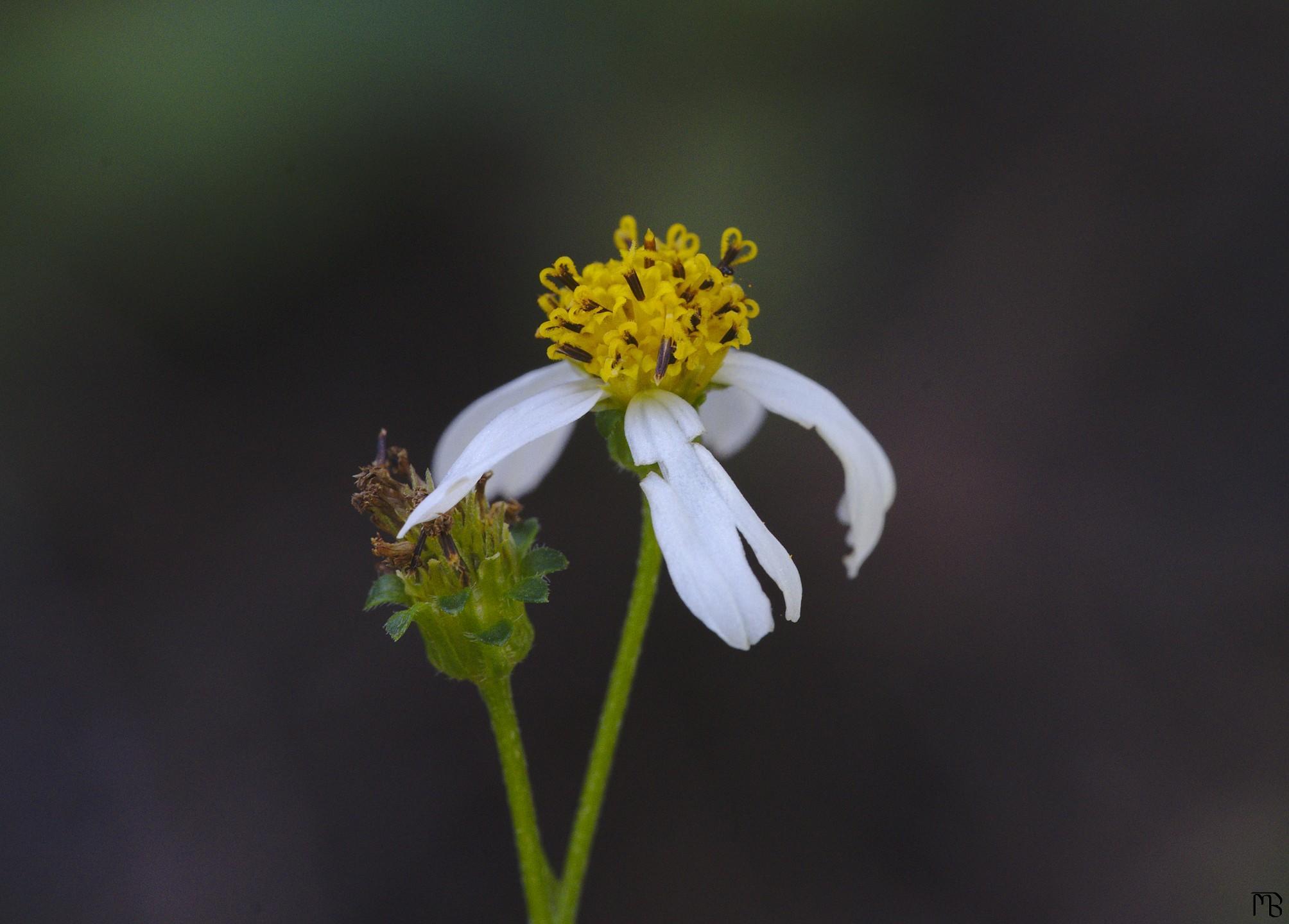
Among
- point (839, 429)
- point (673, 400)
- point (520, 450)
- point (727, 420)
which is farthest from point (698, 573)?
point (727, 420)

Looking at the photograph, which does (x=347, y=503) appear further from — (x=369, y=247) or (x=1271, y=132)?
(x=1271, y=132)

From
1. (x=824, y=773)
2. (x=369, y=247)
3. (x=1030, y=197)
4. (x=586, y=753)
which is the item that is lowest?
(x=824, y=773)

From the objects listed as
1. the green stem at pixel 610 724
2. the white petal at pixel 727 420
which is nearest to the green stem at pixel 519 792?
the green stem at pixel 610 724

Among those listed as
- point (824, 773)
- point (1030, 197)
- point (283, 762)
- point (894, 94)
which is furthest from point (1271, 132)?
point (283, 762)

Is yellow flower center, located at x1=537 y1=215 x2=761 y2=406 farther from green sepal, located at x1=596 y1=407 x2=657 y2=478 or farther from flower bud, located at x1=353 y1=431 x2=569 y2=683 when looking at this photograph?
flower bud, located at x1=353 y1=431 x2=569 y2=683

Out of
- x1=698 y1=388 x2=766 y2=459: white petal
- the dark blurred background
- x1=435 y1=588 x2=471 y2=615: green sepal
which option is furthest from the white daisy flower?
the dark blurred background

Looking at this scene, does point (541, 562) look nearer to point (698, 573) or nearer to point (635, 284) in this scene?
point (698, 573)

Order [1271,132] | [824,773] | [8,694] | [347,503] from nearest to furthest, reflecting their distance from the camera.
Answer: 1. [8,694]
2. [824,773]
3. [347,503]
4. [1271,132]
